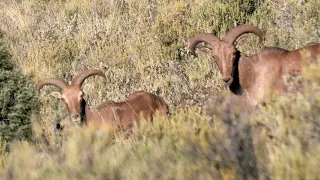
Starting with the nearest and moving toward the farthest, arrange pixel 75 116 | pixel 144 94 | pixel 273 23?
pixel 75 116, pixel 144 94, pixel 273 23

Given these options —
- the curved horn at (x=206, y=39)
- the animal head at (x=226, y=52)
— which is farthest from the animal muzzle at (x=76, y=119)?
the animal head at (x=226, y=52)

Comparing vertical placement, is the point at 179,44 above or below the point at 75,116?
above

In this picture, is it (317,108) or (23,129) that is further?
(23,129)

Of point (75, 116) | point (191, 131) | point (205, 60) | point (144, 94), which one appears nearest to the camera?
point (191, 131)

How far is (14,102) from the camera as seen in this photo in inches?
416

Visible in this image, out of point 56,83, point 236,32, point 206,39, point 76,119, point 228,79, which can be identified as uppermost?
point 236,32

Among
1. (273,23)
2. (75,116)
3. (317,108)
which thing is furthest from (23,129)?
(273,23)

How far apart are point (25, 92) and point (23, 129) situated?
771 mm

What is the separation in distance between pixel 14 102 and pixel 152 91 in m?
4.66

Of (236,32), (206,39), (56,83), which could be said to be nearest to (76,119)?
(56,83)

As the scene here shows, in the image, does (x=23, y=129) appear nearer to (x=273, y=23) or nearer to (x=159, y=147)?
(x=159, y=147)

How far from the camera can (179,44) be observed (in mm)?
16219

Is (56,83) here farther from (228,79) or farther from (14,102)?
(228,79)

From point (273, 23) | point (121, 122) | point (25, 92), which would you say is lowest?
point (121, 122)
